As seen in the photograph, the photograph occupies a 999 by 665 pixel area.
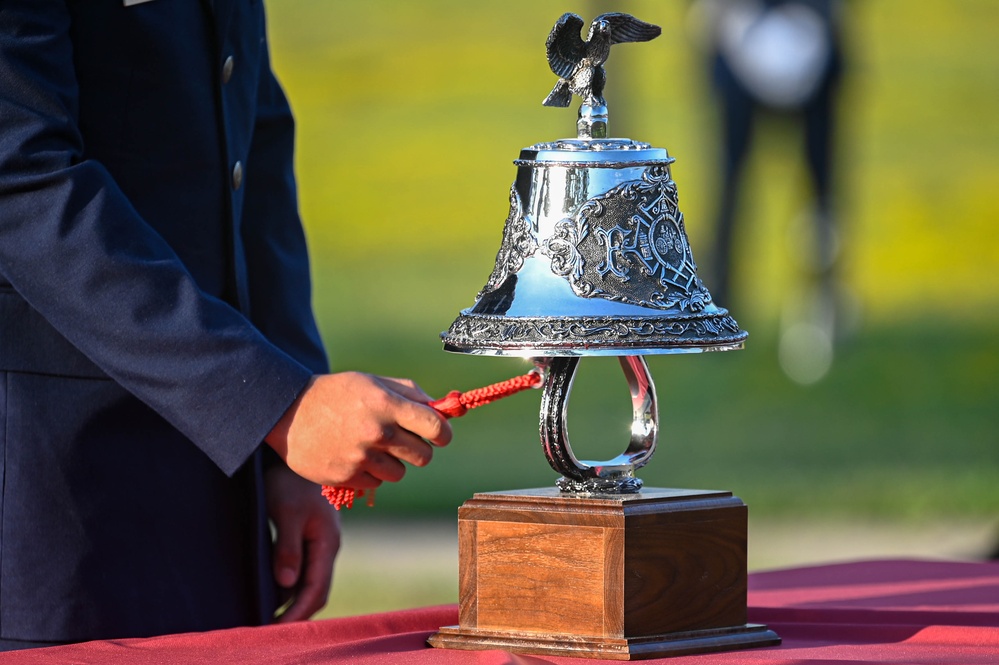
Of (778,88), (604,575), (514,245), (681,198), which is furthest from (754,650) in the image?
(778,88)

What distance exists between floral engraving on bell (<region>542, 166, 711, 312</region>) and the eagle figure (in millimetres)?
109

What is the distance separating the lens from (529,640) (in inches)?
62.4

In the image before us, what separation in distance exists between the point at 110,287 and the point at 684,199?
6.71 m

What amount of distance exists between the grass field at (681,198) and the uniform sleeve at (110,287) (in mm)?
5616

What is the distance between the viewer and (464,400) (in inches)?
63.2

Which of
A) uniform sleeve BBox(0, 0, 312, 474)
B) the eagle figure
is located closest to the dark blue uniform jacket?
uniform sleeve BBox(0, 0, 312, 474)

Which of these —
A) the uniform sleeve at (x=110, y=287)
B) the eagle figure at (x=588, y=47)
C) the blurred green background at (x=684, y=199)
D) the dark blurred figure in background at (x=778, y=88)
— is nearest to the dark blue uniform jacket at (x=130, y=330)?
the uniform sleeve at (x=110, y=287)

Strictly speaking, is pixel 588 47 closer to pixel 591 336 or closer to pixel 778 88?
pixel 591 336

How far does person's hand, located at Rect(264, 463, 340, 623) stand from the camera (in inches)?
79.4

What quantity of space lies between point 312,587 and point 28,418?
17.6 inches

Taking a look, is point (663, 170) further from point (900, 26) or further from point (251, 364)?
point (900, 26)

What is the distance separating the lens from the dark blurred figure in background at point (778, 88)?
8.02 metres

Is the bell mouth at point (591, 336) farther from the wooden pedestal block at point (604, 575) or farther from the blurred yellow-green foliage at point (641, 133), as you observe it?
the blurred yellow-green foliage at point (641, 133)

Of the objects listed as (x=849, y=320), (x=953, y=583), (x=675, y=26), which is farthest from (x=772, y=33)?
(x=953, y=583)
